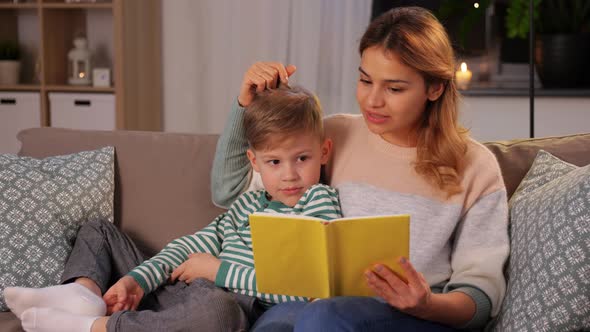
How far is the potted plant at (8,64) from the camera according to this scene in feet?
12.9

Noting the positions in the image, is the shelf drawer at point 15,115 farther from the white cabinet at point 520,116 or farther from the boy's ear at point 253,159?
the boy's ear at point 253,159

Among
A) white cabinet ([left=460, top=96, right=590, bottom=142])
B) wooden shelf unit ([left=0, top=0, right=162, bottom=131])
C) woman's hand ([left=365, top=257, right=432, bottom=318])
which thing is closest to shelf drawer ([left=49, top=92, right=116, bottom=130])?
wooden shelf unit ([left=0, top=0, right=162, bottom=131])

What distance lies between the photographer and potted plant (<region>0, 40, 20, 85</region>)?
3938 mm

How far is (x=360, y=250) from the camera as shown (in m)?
1.33

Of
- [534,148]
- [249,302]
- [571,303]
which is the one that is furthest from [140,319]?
[534,148]

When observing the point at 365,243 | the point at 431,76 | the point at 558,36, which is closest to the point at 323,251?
the point at 365,243

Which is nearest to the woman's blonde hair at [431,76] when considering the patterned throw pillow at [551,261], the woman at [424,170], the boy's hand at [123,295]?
the woman at [424,170]

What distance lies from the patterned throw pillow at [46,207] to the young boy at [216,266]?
64mm

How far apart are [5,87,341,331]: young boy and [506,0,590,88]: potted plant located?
7.19 ft

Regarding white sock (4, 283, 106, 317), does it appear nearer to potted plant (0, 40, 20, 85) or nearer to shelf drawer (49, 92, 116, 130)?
shelf drawer (49, 92, 116, 130)

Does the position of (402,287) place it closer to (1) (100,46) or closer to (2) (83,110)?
(2) (83,110)

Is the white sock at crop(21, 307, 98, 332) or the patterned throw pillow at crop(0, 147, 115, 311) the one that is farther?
the patterned throw pillow at crop(0, 147, 115, 311)

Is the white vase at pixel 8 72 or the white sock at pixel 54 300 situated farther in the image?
the white vase at pixel 8 72

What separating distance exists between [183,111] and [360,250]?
2.82m
